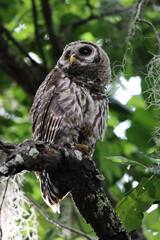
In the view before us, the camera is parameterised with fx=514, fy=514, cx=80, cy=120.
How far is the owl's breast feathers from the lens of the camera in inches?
137

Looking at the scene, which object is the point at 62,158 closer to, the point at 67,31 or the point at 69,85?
the point at 69,85

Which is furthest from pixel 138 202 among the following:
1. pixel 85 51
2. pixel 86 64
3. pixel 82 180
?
pixel 85 51

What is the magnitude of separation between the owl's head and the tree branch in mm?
1250

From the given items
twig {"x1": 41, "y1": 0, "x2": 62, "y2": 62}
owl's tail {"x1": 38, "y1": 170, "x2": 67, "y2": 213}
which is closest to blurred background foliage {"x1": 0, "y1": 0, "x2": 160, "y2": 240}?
twig {"x1": 41, "y1": 0, "x2": 62, "y2": 62}

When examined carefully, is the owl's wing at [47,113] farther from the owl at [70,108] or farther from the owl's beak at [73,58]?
the owl's beak at [73,58]

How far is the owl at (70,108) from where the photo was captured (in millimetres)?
3480

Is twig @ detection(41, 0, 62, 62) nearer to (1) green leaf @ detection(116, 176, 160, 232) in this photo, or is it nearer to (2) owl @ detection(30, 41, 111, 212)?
(2) owl @ detection(30, 41, 111, 212)

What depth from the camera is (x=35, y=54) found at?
18.9 feet

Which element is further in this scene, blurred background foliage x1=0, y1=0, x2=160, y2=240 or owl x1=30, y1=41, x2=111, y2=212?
blurred background foliage x1=0, y1=0, x2=160, y2=240

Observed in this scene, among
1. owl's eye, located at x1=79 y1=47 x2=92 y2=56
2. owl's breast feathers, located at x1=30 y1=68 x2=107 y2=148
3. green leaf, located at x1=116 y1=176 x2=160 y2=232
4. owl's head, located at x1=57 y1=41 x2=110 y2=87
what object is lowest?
green leaf, located at x1=116 y1=176 x2=160 y2=232

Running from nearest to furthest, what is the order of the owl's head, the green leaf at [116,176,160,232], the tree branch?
the tree branch, the green leaf at [116,176,160,232], the owl's head

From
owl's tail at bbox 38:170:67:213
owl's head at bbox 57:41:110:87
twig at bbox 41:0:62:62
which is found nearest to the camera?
owl's tail at bbox 38:170:67:213

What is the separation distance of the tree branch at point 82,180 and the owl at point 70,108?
0.65 metres

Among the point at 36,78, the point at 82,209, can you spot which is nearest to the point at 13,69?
the point at 36,78
